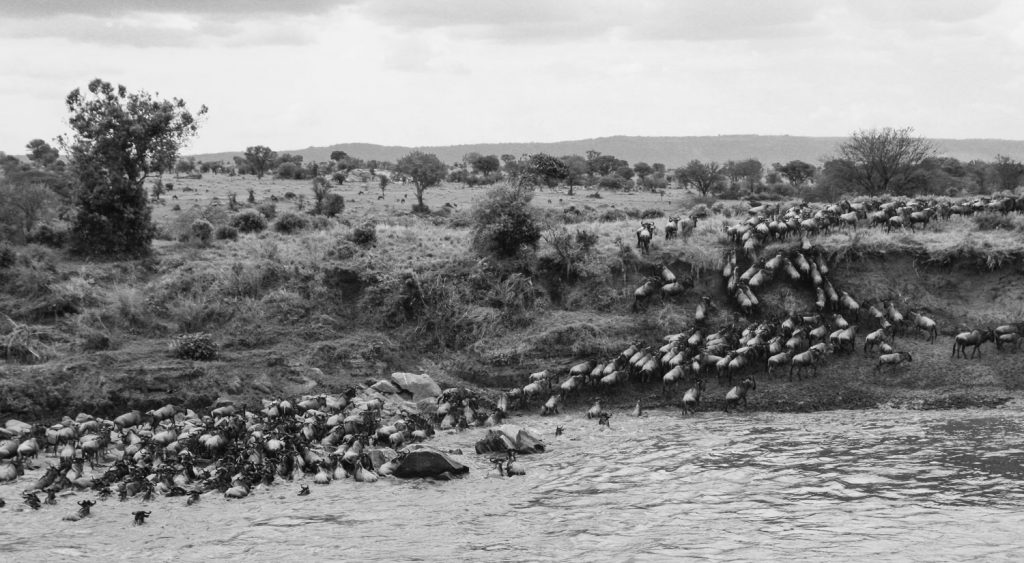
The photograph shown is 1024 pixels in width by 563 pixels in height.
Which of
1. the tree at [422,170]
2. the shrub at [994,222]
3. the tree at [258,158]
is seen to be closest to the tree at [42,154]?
the tree at [258,158]

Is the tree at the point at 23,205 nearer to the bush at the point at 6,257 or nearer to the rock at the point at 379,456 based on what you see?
the bush at the point at 6,257

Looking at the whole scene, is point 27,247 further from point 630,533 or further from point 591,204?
point 591,204

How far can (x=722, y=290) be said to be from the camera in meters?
27.6

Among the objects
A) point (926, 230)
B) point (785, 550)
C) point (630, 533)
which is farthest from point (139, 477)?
point (926, 230)

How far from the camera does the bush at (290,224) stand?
128 feet

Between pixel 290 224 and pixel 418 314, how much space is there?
12.9 m

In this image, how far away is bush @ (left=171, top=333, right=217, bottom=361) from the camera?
2589 cm

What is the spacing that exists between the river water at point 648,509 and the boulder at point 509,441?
1.07 feet

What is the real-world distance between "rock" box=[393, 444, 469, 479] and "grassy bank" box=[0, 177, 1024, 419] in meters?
6.76

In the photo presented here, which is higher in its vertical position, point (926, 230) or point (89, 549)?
point (926, 230)

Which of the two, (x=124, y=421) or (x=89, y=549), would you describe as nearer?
(x=89, y=549)

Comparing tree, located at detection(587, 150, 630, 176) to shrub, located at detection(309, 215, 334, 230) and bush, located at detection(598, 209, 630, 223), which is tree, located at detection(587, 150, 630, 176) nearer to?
bush, located at detection(598, 209, 630, 223)

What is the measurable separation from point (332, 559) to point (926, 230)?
23744 mm

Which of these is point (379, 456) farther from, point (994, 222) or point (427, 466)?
point (994, 222)
